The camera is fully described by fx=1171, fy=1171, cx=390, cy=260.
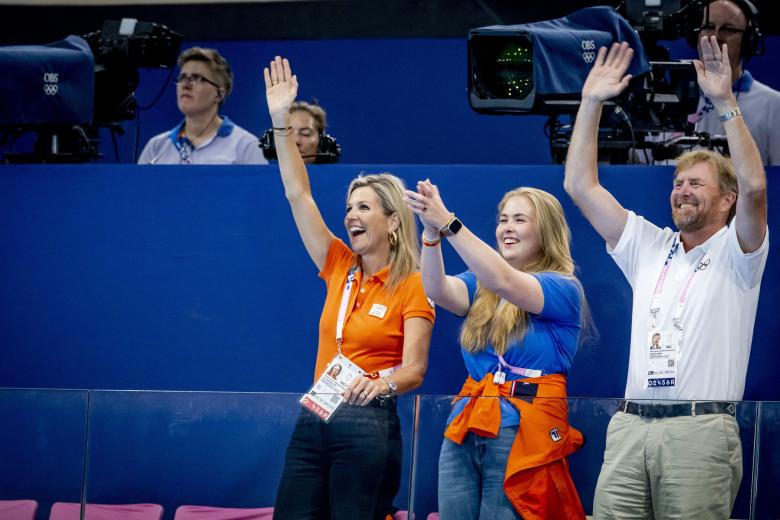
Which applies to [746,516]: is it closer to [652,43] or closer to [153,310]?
[652,43]

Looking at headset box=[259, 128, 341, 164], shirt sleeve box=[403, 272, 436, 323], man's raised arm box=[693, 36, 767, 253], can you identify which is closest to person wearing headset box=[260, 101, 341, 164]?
headset box=[259, 128, 341, 164]

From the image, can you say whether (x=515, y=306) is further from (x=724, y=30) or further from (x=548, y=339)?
(x=724, y=30)

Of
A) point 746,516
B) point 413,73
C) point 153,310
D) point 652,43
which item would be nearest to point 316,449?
point 746,516

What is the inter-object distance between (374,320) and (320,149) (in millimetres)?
1302

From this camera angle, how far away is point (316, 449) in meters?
2.87

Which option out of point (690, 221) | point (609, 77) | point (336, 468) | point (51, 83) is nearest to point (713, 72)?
point (609, 77)

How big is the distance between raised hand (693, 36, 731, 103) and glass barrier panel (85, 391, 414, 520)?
4.48 feet

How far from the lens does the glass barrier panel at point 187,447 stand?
9.36 feet

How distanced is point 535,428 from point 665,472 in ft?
1.04

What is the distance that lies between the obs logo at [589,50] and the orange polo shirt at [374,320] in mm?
1049

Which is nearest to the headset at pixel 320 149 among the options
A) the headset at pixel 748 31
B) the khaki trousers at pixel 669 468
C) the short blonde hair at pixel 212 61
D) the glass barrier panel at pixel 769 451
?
the short blonde hair at pixel 212 61

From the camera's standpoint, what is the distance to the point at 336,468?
2867 mm

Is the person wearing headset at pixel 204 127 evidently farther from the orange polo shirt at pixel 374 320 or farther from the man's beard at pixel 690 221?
the man's beard at pixel 690 221

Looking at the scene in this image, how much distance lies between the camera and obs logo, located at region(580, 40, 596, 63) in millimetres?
3834
